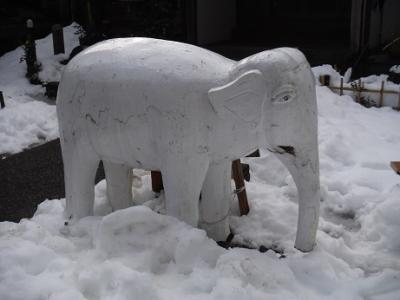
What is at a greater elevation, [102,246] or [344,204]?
[102,246]

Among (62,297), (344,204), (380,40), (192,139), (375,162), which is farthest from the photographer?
(380,40)

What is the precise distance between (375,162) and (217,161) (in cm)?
254

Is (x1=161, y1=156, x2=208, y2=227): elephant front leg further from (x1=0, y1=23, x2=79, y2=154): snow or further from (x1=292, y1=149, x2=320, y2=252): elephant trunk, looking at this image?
(x1=0, y1=23, x2=79, y2=154): snow

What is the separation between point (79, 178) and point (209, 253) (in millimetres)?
881

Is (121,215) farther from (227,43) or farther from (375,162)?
(227,43)

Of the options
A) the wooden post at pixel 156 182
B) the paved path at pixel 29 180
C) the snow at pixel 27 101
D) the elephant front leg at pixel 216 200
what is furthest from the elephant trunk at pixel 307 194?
the snow at pixel 27 101

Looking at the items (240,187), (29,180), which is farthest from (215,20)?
(240,187)

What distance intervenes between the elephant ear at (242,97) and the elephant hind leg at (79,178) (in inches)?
30.8

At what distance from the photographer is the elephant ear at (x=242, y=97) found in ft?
7.93

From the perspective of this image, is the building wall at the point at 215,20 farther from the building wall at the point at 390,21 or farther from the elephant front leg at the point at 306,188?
the elephant front leg at the point at 306,188

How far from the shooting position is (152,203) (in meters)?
3.58

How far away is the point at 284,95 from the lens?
239 cm

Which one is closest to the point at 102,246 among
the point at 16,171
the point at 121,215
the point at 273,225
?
the point at 121,215

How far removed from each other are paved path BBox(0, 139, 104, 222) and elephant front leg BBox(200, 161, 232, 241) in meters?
1.67
